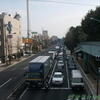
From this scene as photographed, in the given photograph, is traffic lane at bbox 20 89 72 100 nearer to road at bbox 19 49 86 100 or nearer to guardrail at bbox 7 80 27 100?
road at bbox 19 49 86 100

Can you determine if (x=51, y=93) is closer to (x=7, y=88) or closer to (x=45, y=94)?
(x=45, y=94)

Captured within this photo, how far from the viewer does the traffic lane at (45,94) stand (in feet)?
104

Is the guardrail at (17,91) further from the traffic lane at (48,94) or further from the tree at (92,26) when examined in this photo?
the tree at (92,26)

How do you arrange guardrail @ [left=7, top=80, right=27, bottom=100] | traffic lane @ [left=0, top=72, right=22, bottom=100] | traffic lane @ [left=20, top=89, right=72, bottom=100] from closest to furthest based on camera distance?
traffic lane @ [left=20, top=89, right=72, bottom=100]
guardrail @ [left=7, top=80, right=27, bottom=100]
traffic lane @ [left=0, top=72, right=22, bottom=100]

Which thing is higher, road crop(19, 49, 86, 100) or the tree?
the tree

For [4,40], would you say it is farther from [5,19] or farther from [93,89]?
[93,89]

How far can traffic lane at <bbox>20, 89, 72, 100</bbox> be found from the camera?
3157 centimetres

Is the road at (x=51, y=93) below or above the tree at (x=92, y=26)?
below

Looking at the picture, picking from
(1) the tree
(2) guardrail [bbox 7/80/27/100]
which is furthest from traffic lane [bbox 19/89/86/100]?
(1) the tree

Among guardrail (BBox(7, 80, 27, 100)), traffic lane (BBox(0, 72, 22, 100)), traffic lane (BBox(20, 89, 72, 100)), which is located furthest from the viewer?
traffic lane (BBox(0, 72, 22, 100))

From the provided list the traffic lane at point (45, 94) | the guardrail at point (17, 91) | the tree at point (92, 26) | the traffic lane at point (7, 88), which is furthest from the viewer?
the tree at point (92, 26)

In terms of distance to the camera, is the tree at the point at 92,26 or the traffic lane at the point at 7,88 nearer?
the traffic lane at the point at 7,88

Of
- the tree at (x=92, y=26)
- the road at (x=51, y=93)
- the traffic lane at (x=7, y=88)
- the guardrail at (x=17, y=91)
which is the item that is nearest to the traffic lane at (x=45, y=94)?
the road at (x=51, y=93)

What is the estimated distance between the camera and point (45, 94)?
33688 millimetres
